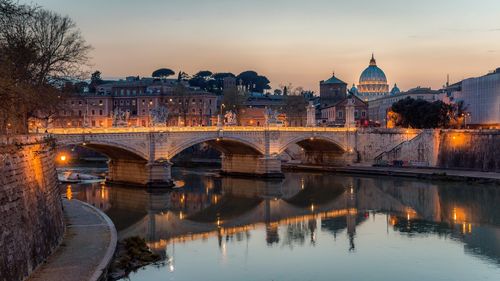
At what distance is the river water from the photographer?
21.7 meters

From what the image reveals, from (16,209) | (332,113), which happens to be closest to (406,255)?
(16,209)

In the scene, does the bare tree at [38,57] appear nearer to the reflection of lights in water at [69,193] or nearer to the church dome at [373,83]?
the reflection of lights in water at [69,193]

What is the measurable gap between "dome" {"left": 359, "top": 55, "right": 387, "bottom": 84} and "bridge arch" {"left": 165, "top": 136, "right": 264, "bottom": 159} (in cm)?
10809

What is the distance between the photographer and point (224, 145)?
52719 mm

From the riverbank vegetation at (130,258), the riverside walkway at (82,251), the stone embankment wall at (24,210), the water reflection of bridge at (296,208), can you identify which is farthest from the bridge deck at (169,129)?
the stone embankment wall at (24,210)

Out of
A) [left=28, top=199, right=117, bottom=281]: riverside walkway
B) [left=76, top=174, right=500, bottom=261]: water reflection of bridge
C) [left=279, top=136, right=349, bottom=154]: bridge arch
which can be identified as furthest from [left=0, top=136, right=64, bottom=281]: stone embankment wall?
[left=279, top=136, right=349, bottom=154]: bridge arch

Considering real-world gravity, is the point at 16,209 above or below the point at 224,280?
above

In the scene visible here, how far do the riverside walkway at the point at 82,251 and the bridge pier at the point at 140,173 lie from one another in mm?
15715

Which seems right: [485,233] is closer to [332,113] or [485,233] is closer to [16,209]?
[16,209]

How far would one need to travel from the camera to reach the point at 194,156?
71938 millimetres

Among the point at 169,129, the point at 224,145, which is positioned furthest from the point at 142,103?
the point at 169,129

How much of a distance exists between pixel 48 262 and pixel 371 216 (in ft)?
63.9

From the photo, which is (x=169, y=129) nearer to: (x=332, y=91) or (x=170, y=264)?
(x=170, y=264)

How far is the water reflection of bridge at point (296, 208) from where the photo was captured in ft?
94.7
